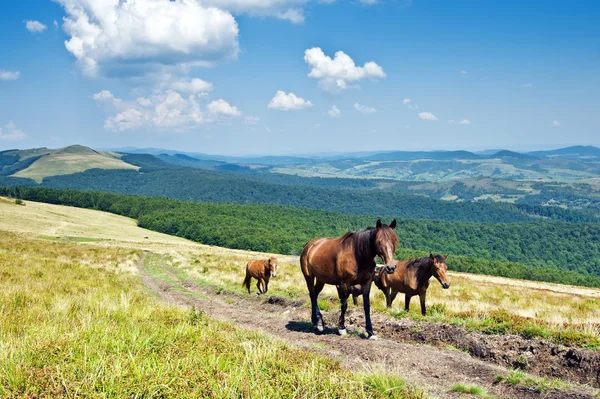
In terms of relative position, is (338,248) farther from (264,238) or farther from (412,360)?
(264,238)

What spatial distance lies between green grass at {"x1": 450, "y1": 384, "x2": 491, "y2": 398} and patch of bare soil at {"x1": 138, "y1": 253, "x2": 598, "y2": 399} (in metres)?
0.16

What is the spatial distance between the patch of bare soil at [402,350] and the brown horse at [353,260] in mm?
903

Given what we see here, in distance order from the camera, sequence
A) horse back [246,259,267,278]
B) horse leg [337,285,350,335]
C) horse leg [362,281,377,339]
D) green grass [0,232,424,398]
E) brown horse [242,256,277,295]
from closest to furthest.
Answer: green grass [0,232,424,398]
horse leg [362,281,377,339]
horse leg [337,285,350,335]
brown horse [242,256,277,295]
horse back [246,259,267,278]

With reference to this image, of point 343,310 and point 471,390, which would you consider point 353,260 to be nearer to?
point 343,310

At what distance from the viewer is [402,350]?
913 centimetres

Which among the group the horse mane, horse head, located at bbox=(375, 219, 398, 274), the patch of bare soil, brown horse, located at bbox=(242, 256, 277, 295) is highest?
horse head, located at bbox=(375, 219, 398, 274)

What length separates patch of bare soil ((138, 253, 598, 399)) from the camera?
273 inches

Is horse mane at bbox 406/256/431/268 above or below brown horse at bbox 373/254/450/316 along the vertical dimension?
above

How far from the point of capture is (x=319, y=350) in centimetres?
907

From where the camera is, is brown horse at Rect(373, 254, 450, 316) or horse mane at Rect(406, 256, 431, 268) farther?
horse mane at Rect(406, 256, 431, 268)

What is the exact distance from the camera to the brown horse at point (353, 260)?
10141 mm

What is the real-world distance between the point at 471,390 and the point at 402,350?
249 cm

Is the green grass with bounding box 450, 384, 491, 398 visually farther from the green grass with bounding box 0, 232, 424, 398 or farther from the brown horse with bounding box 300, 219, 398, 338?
the brown horse with bounding box 300, 219, 398, 338

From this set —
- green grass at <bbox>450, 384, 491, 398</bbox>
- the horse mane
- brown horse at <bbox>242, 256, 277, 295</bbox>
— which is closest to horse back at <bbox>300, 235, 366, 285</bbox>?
green grass at <bbox>450, 384, 491, 398</bbox>
